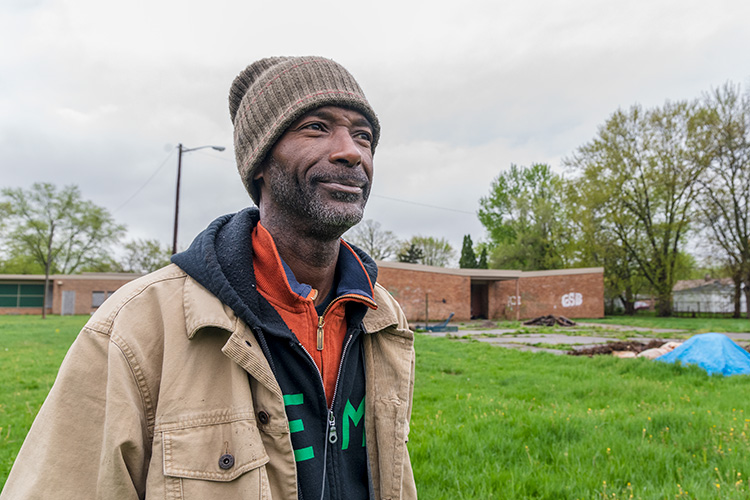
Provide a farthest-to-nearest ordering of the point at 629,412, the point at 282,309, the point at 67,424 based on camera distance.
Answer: the point at 629,412 < the point at 282,309 < the point at 67,424

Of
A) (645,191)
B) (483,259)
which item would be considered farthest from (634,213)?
(483,259)

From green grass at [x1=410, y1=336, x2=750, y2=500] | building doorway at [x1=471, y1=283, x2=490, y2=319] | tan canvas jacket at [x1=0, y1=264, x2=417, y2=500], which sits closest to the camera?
tan canvas jacket at [x1=0, y1=264, x2=417, y2=500]

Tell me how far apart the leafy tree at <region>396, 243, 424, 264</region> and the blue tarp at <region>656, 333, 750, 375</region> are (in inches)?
1838

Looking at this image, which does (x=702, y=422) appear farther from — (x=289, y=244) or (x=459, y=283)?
(x=459, y=283)

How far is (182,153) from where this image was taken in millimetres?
22109

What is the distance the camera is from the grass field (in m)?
3.64

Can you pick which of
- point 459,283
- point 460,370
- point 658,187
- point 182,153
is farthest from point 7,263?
point 658,187

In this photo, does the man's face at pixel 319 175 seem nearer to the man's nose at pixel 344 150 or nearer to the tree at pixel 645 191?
the man's nose at pixel 344 150

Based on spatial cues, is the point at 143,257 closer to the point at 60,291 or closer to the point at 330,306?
the point at 60,291

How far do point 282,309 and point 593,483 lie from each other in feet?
10.4

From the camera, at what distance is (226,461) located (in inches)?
48.9

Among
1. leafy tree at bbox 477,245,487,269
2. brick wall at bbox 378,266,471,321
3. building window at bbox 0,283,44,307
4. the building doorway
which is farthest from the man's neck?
leafy tree at bbox 477,245,487,269

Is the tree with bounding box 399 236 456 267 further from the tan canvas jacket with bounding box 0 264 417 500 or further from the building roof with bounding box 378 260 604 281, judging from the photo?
the tan canvas jacket with bounding box 0 264 417 500

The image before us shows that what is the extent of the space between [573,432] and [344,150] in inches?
168
